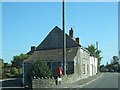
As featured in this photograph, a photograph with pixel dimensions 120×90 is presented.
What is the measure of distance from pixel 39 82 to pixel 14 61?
57.3 m

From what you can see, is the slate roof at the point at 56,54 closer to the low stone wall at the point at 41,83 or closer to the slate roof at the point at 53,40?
the slate roof at the point at 53,40

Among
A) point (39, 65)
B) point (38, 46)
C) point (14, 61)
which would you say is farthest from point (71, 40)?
point (14, 61)

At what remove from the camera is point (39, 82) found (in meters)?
24.4

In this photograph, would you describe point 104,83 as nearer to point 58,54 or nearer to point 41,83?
point 41,83

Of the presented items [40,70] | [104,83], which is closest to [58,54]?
A: [104,83]

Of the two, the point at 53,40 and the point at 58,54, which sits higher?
the point at 53,40

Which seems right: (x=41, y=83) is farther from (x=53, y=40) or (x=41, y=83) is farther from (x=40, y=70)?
(x=53, y=40)

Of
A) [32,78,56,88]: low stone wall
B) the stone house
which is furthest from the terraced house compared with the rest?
[32,78,56,88]: low stone wall

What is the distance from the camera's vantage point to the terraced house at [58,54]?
4806cm

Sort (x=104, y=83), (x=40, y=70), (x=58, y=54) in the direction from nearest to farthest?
(x=40, y=70) → (x=104, y=83) → (x=58, y=54)

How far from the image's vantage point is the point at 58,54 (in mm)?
52562

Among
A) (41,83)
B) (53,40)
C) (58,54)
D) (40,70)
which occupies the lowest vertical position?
(41,83)

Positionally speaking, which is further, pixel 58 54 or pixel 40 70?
pixel 58 54

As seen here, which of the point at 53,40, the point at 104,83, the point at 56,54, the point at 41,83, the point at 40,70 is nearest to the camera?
the point at 41,83
